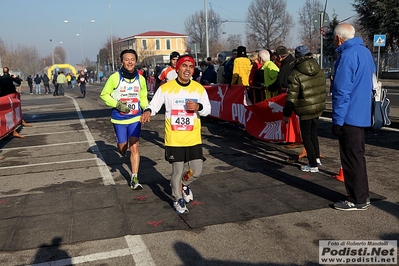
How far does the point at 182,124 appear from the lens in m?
5.21

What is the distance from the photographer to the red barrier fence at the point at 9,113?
11.1 metres

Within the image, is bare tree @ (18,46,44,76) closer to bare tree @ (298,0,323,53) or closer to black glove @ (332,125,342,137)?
bare tree @ (298,0,323,53)

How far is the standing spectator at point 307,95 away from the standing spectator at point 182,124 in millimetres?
1901

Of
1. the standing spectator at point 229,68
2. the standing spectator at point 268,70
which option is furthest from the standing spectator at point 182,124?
the standing spectator at point 229,68

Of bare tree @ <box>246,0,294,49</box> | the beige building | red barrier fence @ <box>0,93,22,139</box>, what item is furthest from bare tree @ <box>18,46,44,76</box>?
red barrier fence @ <box>0,93,22,139</box>

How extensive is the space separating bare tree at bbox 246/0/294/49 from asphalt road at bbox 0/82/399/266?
6195 cm

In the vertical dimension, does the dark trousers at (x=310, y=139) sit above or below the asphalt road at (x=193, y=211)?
above

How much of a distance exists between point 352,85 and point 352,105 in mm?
233

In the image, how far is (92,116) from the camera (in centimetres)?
1695

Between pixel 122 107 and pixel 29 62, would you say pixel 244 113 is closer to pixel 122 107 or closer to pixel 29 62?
pixel 122 107

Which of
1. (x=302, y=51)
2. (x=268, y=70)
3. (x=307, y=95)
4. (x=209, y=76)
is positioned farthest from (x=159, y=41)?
(x=307, y=95)

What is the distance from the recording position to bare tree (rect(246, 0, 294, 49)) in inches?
2702

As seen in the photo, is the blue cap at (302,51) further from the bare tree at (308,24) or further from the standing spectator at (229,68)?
the bare tree at (308,24)

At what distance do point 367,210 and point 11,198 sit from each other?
4.73 meters
